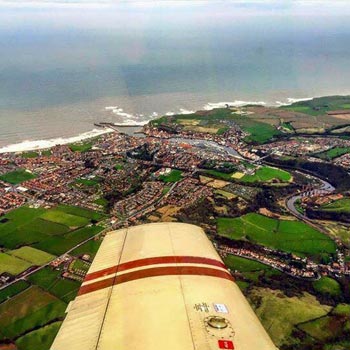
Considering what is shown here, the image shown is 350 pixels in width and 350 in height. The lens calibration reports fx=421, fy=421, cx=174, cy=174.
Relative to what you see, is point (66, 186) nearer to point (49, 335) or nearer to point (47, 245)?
point (47, 245)

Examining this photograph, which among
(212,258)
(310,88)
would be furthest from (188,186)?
(310,88)

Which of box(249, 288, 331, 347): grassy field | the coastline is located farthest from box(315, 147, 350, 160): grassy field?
box(249, 288, 331, 347): grassy field

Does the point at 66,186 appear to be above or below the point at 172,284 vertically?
below

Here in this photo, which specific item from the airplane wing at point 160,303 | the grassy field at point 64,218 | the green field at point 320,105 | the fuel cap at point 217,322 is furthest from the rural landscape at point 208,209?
the fuel cap at point 217,322

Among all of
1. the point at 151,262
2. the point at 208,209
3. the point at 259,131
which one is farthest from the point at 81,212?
the point at 259,131

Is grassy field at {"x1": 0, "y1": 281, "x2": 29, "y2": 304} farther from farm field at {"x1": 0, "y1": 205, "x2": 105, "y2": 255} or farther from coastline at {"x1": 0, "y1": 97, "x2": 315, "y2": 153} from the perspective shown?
coastline at {"x1": 0, "y1": 97, "x2": 315, "y2": 153}

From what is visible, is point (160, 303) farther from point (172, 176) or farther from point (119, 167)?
point (119, 167)
